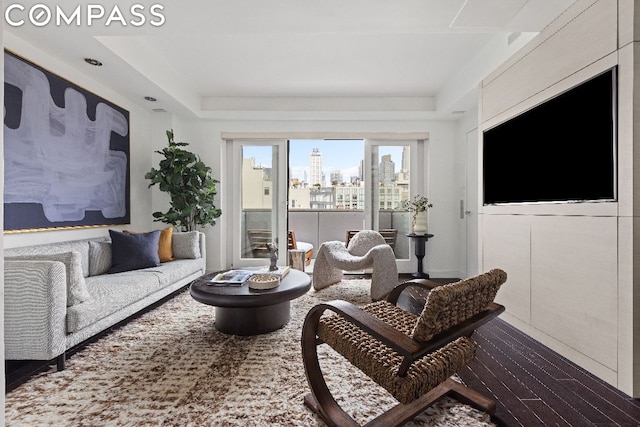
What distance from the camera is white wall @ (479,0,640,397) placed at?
183cm


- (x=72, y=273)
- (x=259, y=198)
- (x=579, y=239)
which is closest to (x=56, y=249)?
(x=72, y=273)

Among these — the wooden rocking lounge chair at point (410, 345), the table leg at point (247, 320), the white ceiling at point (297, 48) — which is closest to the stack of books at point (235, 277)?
the table leg at point (247, 320)

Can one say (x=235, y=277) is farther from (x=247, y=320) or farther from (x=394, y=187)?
(x=394, y=187)

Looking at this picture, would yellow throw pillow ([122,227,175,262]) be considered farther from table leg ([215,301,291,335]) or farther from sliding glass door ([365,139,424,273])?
sliding glass door ([365,139,424,273])

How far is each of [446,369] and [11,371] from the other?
2469 millimetres

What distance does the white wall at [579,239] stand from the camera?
183 cm

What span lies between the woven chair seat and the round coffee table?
83cm

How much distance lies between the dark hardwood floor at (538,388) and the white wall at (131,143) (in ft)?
4.17

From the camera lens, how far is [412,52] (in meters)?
3.50

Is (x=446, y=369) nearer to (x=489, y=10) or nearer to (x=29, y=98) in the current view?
(x=489, y=10)

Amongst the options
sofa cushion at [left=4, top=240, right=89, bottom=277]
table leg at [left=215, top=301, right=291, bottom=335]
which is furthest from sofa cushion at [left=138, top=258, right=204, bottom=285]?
table leg at [left=215, top=301, right=291, bottom=335]

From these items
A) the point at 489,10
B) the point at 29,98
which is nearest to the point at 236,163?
the point at 29,98

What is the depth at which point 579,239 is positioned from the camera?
7.09 feet

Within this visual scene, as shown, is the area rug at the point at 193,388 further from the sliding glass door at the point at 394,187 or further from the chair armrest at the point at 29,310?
the sliding glass door at the point at 394,187
